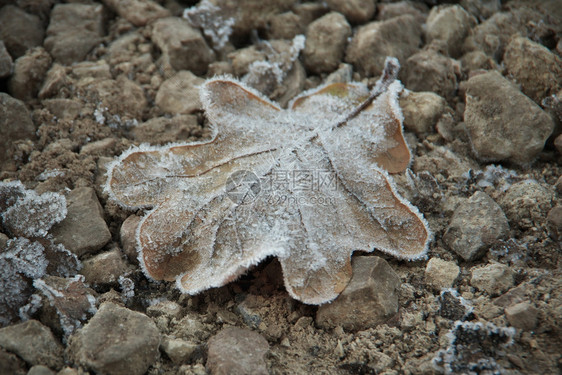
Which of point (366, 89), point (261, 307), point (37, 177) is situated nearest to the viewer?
point (261, 307)

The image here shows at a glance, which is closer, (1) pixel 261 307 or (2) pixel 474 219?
(1) pixel 261 307

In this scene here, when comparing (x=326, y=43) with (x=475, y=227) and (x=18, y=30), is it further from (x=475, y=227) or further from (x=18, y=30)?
→ (x=18, y=30)

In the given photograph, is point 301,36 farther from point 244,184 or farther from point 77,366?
point 77,366

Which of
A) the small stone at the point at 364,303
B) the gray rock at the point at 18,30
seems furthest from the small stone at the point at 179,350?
the gray rock at the point at 18,30

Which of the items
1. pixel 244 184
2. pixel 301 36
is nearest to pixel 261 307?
pixel 244 184

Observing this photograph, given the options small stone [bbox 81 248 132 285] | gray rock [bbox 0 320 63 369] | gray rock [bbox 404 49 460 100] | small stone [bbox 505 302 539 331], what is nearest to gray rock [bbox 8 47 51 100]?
small stone [bbox 81 248 132 285]

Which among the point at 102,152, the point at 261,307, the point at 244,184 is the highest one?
the point at 244,184

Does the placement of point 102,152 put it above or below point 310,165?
below
